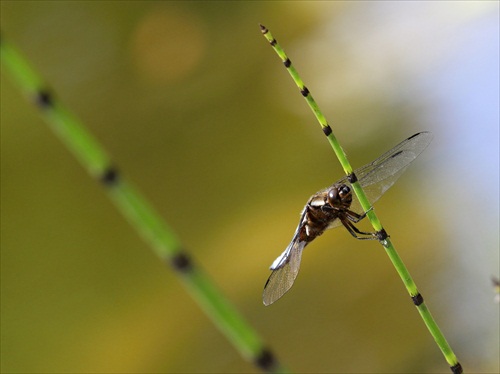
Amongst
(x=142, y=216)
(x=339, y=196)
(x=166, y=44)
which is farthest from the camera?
(x=166, y=44)

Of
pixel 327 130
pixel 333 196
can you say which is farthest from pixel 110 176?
pixel 333 196

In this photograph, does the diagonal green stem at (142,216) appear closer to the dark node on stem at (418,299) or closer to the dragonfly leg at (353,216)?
the dark node on stem at (418,299)

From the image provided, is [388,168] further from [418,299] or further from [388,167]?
[418,299]

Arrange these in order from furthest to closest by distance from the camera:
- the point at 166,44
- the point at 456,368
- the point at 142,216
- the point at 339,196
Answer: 1. the point at 166,44
2. the point at 339,196
3. the point at 456,368
4. the point at 142,216

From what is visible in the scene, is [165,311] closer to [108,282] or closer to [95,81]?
[108,282]

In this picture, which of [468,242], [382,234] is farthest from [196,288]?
[468,242]

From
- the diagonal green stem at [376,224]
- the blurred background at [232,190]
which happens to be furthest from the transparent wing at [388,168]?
the blurred background at [232,190]
